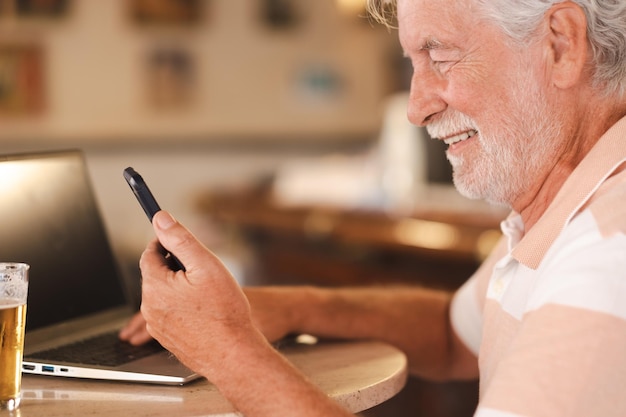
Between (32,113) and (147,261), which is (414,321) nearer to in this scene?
(147,261)

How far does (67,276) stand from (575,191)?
712 millimetres

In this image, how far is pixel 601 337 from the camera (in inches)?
35.3

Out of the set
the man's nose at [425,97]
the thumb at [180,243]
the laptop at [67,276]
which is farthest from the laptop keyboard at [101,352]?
the man's nose at [425,97]

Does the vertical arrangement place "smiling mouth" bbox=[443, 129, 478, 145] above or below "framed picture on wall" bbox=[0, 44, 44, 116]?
above

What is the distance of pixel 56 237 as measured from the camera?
1275 millimetres

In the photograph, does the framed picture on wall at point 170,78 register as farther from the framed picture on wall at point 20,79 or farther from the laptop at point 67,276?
the laptop at point 67,276

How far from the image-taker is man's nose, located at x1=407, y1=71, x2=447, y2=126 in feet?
4.04

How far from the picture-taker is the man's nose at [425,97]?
1230 millimetres

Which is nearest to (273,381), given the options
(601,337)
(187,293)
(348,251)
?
(187,293)

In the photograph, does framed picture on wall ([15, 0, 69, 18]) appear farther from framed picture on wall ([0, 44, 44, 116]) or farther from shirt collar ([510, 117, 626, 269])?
shirt collar ([510, 117, 626, 269])

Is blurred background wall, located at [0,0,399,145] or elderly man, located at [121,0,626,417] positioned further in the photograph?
blurred background wall, located at [0,0,399,145]

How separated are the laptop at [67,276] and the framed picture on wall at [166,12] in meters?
3.67

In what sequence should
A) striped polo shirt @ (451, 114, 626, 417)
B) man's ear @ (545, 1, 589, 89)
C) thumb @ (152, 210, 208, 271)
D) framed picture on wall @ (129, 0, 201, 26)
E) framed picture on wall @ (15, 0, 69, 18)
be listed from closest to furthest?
1. striped polo shirt @ (451, 114, 626, 417)
2. thumb @ (152, 210, 208, 271)
3. man's ear @ (545, 1, 589, 89)
4. framed picture on wall @ (15, 0, 69, 18)
5. framed picture on wall @ (129, 0, 201, 26)

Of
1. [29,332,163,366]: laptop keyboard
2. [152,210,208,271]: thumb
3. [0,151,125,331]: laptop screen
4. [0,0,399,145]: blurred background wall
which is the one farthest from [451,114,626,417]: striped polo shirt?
[0,0,399,145]: blurred background wall
